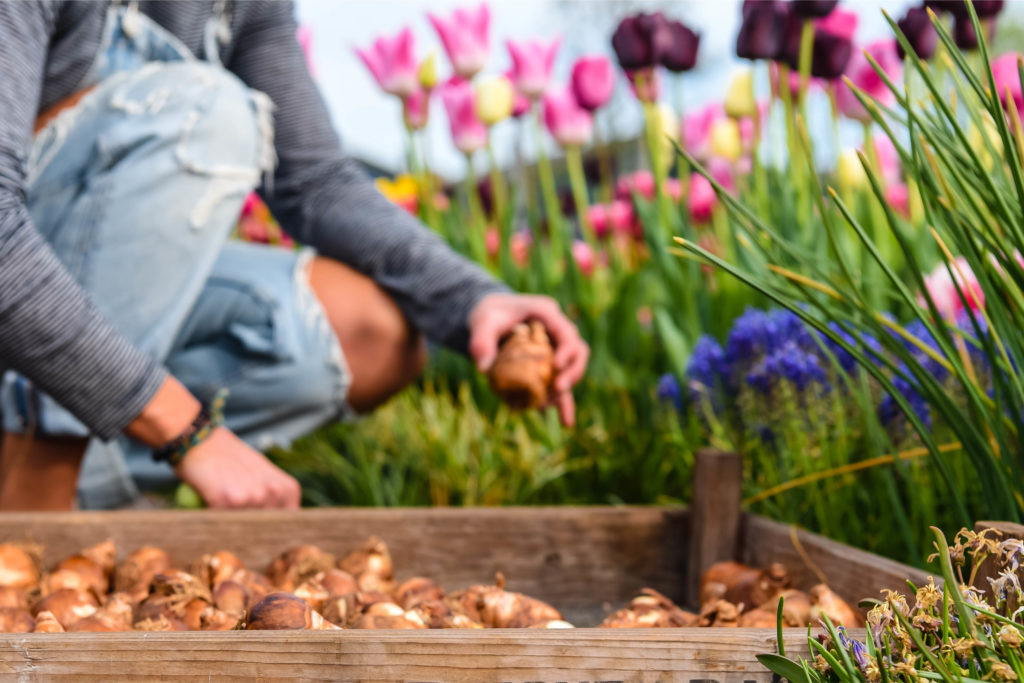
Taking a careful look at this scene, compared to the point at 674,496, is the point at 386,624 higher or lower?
higher

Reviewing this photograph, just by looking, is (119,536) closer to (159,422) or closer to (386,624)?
(159,422)

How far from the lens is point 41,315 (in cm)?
94

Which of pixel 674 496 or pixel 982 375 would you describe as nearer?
pixel 982 375

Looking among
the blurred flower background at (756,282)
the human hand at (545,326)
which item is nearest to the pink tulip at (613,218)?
the blurred flower background at (756,282)

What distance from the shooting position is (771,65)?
1.87 metres

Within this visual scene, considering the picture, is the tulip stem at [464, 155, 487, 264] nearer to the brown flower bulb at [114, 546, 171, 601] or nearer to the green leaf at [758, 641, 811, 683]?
the brown flower bulb at [114, 546, 171, 601]

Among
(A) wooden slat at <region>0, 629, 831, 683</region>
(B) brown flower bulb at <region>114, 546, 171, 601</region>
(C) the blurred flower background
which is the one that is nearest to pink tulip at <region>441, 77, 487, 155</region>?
(C) the blurred flower background

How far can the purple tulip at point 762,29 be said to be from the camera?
5.51ft

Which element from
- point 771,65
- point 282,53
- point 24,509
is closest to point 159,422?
point 24,509

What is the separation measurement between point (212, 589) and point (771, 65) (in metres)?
1.50

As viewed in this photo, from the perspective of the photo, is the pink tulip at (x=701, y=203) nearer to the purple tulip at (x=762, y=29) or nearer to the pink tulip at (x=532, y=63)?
the pink tulip at (x=532, y=63)

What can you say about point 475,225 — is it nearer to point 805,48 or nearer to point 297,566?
point 805,48

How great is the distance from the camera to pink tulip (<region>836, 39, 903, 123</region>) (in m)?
1.91

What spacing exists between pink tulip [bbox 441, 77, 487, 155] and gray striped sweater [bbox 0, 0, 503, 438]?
785 millimetres
